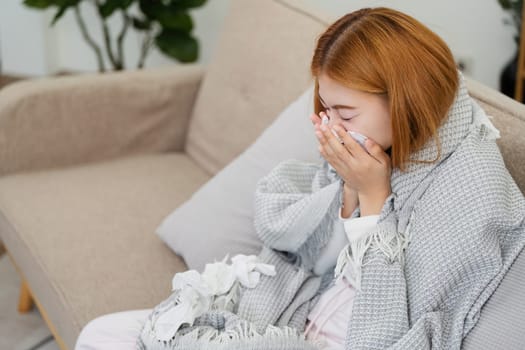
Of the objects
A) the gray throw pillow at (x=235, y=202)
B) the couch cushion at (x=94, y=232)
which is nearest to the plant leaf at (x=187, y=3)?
the couch cushion at (x=94, y=232)

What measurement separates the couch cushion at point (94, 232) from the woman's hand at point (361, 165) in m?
0.52

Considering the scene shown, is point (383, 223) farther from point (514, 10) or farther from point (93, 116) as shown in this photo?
point (514, 10)

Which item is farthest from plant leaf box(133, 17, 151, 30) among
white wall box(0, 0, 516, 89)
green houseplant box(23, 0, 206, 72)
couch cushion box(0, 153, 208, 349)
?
couch cushion box(0, 153, 208, 349)

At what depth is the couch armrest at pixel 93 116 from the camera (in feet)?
6.22

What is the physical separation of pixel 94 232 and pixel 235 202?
369 mm

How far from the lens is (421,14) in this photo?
2.38 meters

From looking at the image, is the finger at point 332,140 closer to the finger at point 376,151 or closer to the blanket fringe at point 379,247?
the finger at point 376,151

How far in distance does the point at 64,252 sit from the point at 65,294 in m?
0.15

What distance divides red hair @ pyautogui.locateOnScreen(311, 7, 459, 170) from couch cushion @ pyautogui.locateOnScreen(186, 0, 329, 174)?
548 mm

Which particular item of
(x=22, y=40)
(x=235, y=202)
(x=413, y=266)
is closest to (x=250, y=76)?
(x=235, y=202)

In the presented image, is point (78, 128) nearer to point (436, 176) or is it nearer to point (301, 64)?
point (301, 64)

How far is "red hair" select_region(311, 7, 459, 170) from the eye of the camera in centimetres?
103

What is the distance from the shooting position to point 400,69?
3.37 feet

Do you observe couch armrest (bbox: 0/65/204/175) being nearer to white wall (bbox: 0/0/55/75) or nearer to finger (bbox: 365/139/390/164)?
finger (bbox: 365/139/390/164)
